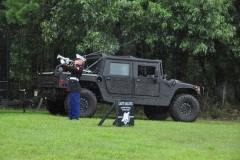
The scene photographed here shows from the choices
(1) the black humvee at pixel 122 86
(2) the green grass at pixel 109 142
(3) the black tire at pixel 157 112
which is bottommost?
(2) the green grass at pixel 109 142

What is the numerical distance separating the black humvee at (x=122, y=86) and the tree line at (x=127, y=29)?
2538mm

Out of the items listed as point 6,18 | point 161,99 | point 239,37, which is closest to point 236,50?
point 239,37

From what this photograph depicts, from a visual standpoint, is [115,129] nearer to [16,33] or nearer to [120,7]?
[120,7]

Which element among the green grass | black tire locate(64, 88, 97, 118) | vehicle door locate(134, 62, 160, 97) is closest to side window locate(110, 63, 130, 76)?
vehicle door locate(134, 62, 160, 97)

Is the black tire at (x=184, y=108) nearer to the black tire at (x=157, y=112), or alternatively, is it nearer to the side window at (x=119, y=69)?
the black tire at (x=157, y=112)

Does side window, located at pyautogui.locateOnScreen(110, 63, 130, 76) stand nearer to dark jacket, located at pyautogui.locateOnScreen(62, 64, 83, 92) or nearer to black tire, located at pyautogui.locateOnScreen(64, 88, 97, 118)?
black tire, located at pyautogui.locateOnScreen(64, 88, 97, 118)

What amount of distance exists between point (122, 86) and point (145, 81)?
800mm

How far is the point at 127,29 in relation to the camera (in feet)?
71.9

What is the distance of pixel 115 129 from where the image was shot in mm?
13719

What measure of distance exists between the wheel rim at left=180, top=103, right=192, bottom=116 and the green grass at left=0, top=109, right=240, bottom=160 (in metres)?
4.59

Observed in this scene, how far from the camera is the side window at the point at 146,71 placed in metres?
19.3

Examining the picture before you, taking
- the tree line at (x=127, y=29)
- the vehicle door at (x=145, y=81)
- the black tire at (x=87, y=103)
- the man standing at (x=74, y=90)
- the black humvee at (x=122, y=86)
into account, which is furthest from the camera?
the tree line at (x=127, y=29)

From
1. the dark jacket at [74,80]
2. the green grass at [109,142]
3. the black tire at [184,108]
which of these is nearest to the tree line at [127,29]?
the black tire at [184,108]

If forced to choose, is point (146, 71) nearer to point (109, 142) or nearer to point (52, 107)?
point (52, 107)
